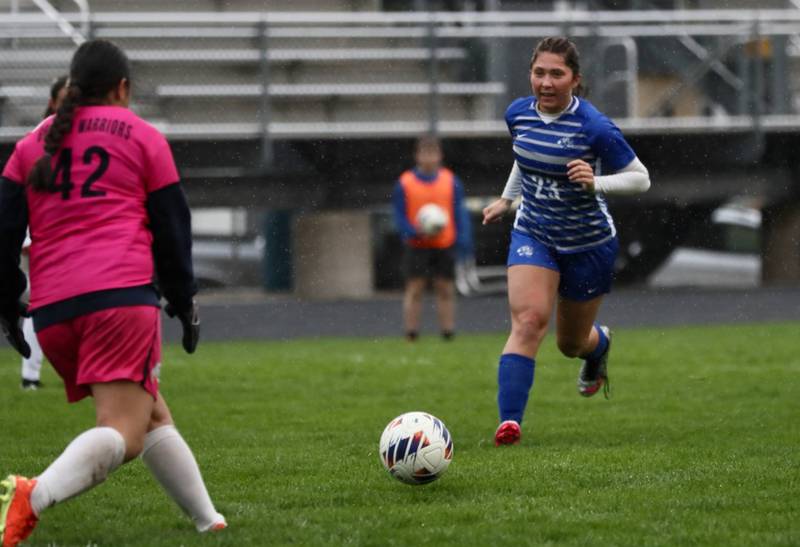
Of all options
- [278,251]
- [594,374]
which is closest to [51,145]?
[594,374]

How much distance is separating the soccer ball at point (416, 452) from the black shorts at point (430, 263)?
10071 millimetres

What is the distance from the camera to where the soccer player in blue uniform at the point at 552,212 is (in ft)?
25.8

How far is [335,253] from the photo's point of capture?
72.6 ft

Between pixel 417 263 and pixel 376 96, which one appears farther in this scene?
pixel 376 96

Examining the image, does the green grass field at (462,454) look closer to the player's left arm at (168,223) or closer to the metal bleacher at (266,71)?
the player's left arm at (168,223)

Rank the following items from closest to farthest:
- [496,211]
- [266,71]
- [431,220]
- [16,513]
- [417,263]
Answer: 1. [16,513]
2. [496,211]
3. [417,263]
4. [431,220]
5. [266,71]

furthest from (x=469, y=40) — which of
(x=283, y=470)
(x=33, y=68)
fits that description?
(x=283, y=470)

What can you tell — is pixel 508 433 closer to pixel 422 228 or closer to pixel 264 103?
pixel 422 228

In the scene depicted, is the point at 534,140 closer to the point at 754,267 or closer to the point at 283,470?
the point at 283,470

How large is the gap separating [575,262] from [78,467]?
369 cm

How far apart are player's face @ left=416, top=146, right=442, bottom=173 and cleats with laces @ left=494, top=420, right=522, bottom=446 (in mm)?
9589

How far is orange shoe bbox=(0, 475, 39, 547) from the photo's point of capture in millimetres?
4938

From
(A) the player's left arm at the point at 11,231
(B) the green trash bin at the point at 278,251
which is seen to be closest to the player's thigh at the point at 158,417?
(A) the player's left arm at the point at 11,231

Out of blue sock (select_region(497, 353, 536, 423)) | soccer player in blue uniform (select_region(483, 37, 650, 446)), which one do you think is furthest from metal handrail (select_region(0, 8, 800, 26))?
blue sock (select_region(497, 353, 536, 423))
